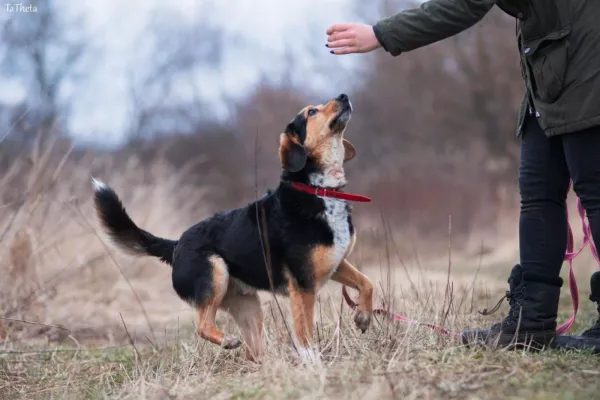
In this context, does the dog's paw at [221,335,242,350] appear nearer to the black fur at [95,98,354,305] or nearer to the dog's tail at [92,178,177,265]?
the black fur at [95,98,354,305]

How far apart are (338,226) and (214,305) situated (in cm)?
83

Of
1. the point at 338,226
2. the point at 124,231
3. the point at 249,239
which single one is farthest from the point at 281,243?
the point at 124,231

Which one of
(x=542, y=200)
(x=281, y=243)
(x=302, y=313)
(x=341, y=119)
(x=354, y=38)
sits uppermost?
(x=354, y=38)

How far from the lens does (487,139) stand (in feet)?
53.2

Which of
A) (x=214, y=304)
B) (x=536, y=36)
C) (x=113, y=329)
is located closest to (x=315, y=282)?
(x=214, y=304)

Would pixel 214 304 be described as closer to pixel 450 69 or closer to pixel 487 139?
pixel 487 139

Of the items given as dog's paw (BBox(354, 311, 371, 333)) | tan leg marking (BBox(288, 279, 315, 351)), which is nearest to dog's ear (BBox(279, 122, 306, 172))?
tan leg marking (BBox(288, 279, 315, 351))

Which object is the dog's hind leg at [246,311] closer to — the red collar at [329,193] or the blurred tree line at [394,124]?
the red collar at [329,193]

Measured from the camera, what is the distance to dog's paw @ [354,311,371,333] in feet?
12.6

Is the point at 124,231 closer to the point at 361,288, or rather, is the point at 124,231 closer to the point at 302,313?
the point at 302,313

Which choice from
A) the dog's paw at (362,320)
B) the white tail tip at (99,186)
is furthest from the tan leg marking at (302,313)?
the white tail tip at (99,186)

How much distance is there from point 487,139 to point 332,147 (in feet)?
41.6

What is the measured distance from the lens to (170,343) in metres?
5.21

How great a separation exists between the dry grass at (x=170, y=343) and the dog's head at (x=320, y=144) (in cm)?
55
